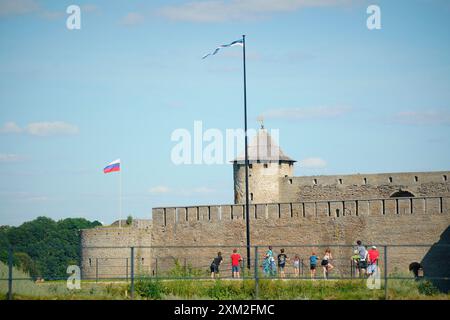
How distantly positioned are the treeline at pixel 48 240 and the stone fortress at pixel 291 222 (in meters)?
27.0

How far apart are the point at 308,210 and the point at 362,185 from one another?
488cm

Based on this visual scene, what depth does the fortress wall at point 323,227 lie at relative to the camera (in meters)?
39.0

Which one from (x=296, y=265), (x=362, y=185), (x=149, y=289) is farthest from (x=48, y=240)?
(x=149, y=289)

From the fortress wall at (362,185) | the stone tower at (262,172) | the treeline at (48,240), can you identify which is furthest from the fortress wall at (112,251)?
the treeline at (48,240)

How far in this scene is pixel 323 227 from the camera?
41.9 meters

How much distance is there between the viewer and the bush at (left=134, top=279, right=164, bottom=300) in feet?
76.8

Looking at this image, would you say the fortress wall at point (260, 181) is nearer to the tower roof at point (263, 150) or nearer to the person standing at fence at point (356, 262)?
Result: the tower roof at point (263, 150)

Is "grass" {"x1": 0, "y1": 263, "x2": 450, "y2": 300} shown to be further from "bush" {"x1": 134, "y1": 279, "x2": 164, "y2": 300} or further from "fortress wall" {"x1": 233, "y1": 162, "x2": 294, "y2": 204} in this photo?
"fortress wall" {"x1": 233, "y1": 162, "x2": 294, "y2": 204}

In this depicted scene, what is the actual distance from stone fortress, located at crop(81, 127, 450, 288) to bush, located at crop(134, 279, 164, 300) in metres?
13.7

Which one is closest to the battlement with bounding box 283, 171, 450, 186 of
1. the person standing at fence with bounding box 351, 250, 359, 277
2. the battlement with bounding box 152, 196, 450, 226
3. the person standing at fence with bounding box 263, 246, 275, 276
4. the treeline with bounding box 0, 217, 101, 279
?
the battlement with bounding box 152, 196, 450, 226

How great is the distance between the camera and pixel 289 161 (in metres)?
49.0
